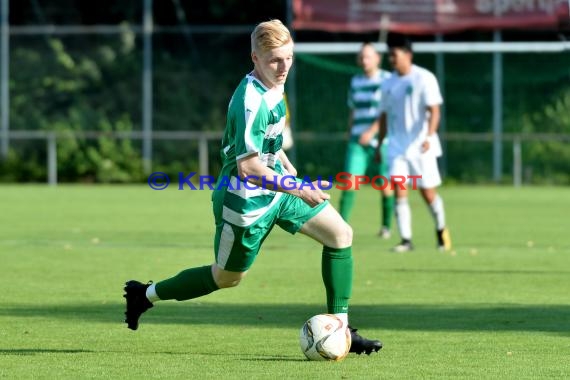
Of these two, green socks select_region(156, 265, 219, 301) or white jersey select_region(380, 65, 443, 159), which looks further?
white jersey select_region(380, 65, 443, 159)

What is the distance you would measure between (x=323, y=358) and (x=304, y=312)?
2.07m

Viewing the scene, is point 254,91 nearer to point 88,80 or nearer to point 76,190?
point 76,190

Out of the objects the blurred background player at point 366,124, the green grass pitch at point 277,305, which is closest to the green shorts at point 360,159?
the blurred background player at point 366,124

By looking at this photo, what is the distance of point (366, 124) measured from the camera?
1644 cm

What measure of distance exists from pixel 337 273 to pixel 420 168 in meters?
6.73

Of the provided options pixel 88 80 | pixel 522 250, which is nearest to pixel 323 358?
pixel 522 250

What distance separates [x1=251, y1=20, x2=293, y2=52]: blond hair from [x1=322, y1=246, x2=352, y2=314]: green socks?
1.11 meters

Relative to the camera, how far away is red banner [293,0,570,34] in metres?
27.8

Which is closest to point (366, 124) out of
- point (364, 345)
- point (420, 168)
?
point (420, 168)

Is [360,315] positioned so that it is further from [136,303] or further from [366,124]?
[366,124]

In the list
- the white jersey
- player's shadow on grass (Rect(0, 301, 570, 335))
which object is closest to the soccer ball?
player's shadow on grass (Rect(0, 301, 570, 335))

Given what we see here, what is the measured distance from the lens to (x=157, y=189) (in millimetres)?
27562

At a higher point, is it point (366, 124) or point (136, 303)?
point (366, 124)

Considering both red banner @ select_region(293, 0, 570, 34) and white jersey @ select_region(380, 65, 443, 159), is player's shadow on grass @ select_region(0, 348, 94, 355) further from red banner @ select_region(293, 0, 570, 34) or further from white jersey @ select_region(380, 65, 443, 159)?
red banner @ select_region(293, 0, 570, 34)
